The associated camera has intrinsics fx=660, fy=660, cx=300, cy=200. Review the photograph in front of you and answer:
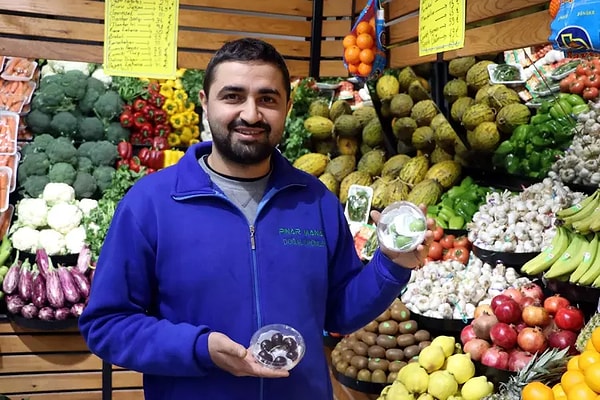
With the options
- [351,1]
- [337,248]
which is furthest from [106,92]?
[337,248]

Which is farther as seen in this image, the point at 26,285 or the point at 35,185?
the point at 35,185

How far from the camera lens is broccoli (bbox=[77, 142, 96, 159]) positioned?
5410mm

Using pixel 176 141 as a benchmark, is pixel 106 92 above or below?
above

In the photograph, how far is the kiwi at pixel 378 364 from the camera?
337 cm

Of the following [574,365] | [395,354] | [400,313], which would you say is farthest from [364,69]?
[574,365]

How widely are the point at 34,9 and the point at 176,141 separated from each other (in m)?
1.82

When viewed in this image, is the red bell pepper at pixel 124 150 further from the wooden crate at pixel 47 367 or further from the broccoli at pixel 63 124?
the wooden crate at pixel 47 367

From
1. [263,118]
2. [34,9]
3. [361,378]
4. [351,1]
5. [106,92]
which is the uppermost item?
[351,1]

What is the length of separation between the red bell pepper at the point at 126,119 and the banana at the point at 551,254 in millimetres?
3698

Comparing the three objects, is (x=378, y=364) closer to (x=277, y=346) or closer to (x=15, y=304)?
(x=277, y=346)

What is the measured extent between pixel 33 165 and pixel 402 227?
159 inches

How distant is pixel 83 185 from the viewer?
5258 millimetres

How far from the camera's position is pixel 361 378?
3363 mm

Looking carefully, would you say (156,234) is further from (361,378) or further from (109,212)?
(109,212)
